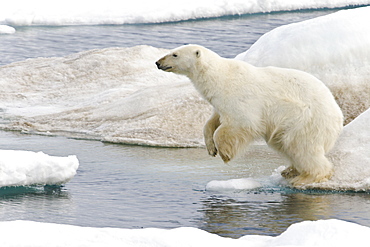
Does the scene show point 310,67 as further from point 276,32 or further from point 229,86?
point 229,86

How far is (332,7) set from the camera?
2747 centimetres

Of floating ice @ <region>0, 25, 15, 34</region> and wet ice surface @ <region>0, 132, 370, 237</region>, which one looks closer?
wet ice surface @ <region>0, 132, 370, 237</region>

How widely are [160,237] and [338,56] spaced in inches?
256

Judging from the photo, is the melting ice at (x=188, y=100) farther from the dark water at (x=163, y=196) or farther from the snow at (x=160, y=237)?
the snow at (x=160, y=237)

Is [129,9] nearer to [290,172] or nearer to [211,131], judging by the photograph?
[211,131]

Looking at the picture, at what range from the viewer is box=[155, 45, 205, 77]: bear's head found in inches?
298

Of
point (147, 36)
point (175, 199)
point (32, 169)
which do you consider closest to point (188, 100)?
point (175, 199)

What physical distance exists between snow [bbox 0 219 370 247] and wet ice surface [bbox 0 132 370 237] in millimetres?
1271

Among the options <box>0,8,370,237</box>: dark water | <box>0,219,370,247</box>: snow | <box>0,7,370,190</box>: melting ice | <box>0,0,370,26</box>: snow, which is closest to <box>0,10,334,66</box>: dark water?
<box>0,0,370,26</box>: snow

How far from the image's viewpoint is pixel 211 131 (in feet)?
25.6

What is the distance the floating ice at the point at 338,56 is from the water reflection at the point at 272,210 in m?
3.42

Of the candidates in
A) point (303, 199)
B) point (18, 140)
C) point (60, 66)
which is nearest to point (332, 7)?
point (60, 66)

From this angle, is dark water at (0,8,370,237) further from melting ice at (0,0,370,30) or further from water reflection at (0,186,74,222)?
melting ice at (0,0,370,30)

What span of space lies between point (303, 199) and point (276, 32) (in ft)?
14.7
